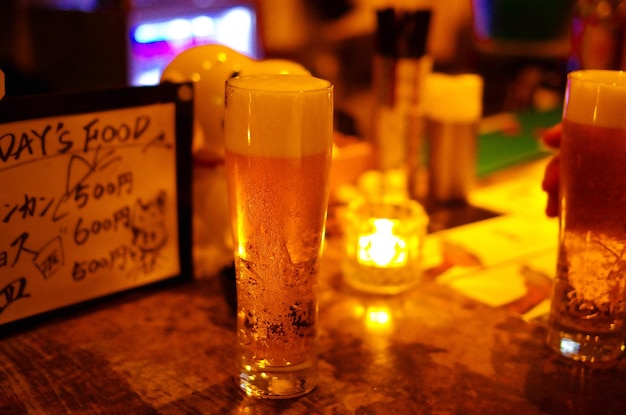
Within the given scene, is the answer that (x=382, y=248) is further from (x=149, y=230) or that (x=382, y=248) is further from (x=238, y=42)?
(x=238, y=42)

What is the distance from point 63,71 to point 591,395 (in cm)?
136

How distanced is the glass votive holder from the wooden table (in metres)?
0.03

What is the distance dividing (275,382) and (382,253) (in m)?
0.33

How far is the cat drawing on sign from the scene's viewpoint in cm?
91

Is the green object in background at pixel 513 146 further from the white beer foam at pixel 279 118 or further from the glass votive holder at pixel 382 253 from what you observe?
the white beer foam at pixel 279 118

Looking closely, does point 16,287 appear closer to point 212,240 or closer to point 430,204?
point 212,240

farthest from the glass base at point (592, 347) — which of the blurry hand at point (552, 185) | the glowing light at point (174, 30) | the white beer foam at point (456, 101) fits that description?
the glowing light at point (174, 30)

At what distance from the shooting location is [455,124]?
1365 mm

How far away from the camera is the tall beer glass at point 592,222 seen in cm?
72

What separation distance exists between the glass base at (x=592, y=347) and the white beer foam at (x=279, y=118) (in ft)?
1.25

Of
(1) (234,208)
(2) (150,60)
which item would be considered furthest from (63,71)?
(1) (234,208)

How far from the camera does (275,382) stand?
27.7 inches

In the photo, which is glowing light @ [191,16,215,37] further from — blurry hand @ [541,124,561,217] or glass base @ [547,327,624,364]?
glass base @ [547,327,624,364]

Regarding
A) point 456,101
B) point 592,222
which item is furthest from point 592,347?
point 456,101
